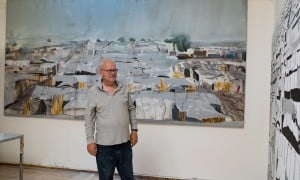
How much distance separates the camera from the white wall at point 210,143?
4035 millimetres

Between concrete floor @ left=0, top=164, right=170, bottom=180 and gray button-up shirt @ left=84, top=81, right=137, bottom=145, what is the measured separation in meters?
1.62

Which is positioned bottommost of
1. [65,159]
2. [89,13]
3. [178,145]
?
[65,159]

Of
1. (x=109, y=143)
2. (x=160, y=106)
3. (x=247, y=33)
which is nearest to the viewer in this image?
(x=109, y=143)

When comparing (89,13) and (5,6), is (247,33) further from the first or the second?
(5,6)

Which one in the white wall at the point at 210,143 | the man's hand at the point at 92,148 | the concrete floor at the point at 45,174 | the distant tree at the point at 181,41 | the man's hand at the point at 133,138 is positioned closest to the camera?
the man's hand at the point at 92,148

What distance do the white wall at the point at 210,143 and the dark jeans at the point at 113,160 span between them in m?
1.43

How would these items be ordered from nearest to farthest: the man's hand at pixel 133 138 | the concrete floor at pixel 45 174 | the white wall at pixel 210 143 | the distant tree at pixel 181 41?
the man's hand at pixel 133 138 < the white wall at pixel 210 143 < the distant tree at pixel 181 41 < the concrete floor at pixel 45 174

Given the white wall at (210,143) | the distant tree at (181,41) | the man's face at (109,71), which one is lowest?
the white wall at (210,143)

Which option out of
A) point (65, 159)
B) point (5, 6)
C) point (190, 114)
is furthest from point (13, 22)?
point (190, 114)

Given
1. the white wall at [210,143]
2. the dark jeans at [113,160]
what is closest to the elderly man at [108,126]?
the dark jeans at [113,160]

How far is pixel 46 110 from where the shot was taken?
4.83 metres

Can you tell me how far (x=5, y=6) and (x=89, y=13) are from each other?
4.56 feet

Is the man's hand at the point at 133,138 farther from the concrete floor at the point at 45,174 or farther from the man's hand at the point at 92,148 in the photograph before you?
the concrete floor at the point at 45,174

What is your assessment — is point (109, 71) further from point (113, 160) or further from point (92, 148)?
point (113, 160)
